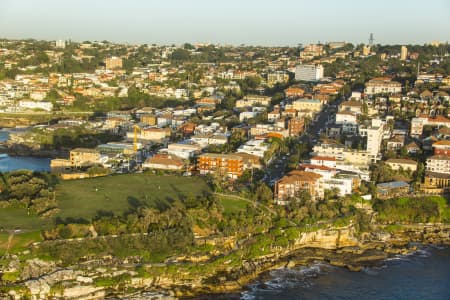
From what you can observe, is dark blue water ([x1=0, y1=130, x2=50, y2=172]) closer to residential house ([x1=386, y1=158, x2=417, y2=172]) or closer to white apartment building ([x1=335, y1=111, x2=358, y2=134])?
white apartment building ([x1=335, y1=111, x2=358, y2=134])

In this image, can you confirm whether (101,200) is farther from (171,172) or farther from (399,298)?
(399,298)

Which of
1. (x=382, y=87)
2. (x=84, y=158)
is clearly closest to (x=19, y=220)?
(x=84, y=158)

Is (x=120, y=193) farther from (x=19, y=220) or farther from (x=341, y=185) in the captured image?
(x=341, y=185)

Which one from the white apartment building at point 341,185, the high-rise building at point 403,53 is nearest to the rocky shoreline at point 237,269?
the white apartment building at point 341,185

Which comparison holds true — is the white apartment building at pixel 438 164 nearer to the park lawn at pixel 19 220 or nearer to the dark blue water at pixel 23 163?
the park lawn at pixel 19 220

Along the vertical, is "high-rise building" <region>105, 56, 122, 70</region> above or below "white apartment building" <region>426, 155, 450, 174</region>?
above

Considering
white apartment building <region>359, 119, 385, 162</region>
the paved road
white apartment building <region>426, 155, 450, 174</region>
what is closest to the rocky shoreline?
white apartment building <region>426, 155, 450, 174</region>
